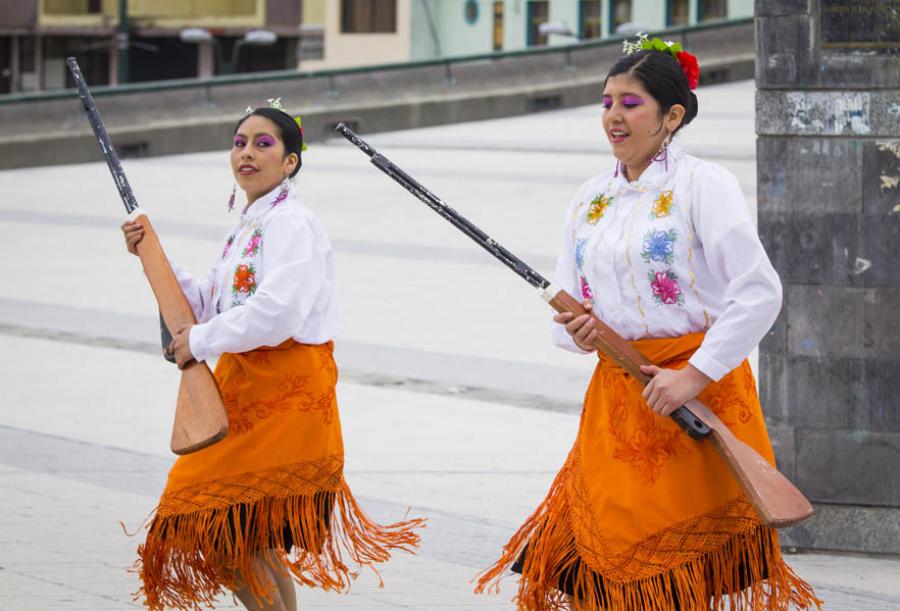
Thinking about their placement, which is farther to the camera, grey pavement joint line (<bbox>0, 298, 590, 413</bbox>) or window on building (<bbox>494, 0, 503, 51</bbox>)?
window on building (<bbox>494, 0, 503, 51</bbox>)

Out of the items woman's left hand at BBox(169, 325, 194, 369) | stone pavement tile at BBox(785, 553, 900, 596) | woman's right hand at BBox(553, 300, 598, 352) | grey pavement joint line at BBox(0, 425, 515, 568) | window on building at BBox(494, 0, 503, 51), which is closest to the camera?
woman's right hand at BBox(553, 300, 598, 352)

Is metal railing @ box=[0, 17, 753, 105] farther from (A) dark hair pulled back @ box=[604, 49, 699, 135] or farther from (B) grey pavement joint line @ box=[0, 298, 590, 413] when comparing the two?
(A) dark hair pulled back @ box=[604, 49, 699, 135]

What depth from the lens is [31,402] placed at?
9055 mm

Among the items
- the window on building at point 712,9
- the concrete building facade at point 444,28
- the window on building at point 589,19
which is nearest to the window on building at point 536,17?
the concrete building facade at point 444,28

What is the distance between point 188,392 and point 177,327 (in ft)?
0.75

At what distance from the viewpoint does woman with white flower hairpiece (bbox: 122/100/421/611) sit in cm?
475

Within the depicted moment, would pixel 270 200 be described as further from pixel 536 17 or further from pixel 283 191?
pixel 536 17

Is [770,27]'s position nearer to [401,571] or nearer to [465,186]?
[401,571]

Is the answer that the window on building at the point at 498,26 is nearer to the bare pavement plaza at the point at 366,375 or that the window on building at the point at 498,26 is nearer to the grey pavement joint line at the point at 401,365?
the bare pavement plaza at the point at 366,375

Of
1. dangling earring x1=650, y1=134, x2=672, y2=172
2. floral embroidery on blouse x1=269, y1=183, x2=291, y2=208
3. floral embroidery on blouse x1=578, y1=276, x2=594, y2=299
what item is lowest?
floral embroidery on blouse x1=578, y1=276, x2=594, y2=299

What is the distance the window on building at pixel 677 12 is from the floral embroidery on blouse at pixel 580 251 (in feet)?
124

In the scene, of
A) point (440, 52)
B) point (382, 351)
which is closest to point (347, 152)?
point (382, 351)

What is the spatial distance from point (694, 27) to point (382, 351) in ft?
61.6

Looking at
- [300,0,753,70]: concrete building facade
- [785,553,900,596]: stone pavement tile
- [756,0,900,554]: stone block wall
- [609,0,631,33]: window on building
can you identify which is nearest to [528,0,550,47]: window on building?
[300,0,753,70]: concrete building facade
